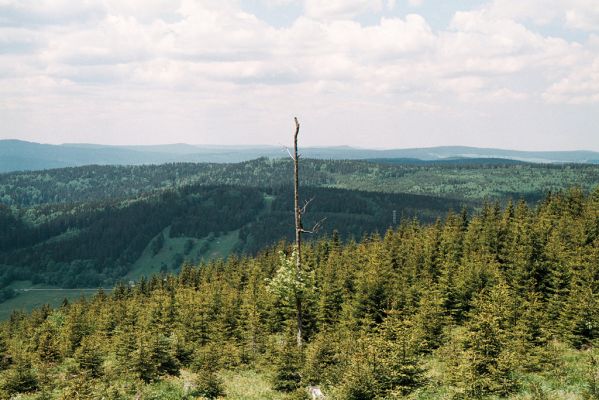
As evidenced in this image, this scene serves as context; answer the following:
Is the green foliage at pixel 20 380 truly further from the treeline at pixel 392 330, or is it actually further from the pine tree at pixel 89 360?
the pine tree at pixel 89 360

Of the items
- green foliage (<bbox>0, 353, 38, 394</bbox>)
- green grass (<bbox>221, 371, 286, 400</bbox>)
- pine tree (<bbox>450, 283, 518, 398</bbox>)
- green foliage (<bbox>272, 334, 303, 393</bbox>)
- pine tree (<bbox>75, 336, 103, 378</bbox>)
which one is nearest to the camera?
pine tree (<bbox>450, 283, 518, 398</bbox>)

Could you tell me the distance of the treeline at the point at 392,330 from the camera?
77.0ft

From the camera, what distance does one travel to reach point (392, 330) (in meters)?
28.3

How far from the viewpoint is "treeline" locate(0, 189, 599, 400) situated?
77.0 ft

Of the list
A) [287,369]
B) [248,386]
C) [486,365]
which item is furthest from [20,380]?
[486,365]

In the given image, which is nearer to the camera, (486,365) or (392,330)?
(486,365)

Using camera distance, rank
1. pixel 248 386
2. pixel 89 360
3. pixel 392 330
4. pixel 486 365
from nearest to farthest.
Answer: pixel 486 365, pixel 392 330, pixel 248 386, pixel 89 360

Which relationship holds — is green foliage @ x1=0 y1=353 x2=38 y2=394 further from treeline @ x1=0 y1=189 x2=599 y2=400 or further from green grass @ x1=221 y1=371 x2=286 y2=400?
green grass @ x1=221 y1=371 x2=286 y2=400

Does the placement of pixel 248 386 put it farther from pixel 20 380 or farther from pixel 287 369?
pixel 20 380

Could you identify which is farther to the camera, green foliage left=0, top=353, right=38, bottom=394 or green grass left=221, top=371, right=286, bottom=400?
green foliage left=0, top=353, right=38, bottom=394

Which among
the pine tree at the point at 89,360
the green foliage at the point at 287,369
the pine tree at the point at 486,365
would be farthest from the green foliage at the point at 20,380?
the pine tree at the point at 486,365

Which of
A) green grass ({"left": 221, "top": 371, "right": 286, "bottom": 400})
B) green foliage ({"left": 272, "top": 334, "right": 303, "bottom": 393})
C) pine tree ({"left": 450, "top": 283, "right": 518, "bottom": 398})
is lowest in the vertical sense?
green grass ({"left": 221, "top": 371, "right": 286, "bottom": 400})

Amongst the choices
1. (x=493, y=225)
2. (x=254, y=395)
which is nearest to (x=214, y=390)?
(x=254, y=395)

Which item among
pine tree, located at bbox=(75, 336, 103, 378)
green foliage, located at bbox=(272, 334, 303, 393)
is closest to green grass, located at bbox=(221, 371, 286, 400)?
green foliage, located at bbox=(272, 334, 303, 393)
